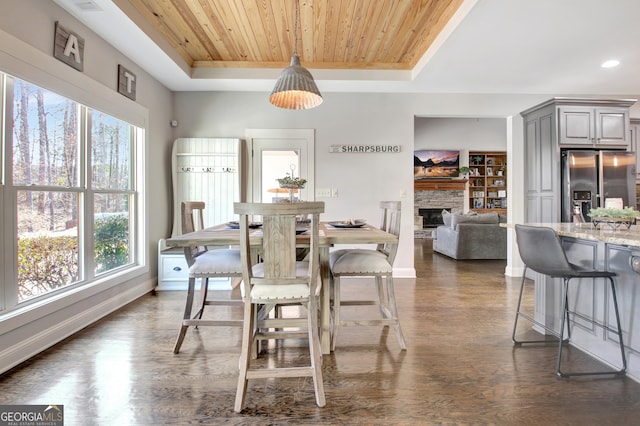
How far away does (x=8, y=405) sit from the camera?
1.58 meters

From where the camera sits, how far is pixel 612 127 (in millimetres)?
3779

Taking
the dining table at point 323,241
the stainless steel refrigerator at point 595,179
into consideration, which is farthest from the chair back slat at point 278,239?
the stainless steel refrigerator at point 595,179

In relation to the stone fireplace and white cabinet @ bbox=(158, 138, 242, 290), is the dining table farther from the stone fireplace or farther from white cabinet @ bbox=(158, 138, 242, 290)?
the stone fireplace

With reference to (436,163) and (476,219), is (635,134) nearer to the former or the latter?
(476,219)

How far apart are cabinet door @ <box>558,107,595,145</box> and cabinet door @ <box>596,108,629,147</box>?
0.34 ft

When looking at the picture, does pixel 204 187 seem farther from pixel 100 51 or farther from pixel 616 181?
pixel 616 181

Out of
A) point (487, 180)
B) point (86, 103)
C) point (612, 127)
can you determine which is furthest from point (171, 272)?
point (487, 180)

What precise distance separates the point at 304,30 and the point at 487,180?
8070 mm

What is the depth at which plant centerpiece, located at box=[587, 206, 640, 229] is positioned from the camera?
1959 mm

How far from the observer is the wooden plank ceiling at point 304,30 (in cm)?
271

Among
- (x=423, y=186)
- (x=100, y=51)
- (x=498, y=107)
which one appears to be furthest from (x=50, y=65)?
(x=423, y=186)

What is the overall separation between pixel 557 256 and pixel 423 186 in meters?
7.52

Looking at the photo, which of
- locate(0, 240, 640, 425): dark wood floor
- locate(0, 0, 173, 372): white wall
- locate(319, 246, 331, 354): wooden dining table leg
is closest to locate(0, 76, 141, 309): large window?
locate(0, 0, 173, 372): white wall
